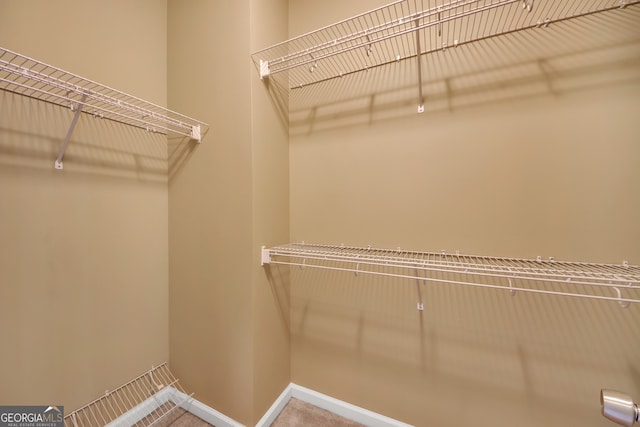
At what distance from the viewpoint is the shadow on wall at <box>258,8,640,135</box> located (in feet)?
2.76

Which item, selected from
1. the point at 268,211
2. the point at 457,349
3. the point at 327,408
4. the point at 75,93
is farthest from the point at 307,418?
the point at 75,93

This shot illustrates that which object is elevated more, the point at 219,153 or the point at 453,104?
the point at 453,104

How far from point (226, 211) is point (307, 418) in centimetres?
125

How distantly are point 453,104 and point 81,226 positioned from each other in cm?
181

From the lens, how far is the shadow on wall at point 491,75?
84cm

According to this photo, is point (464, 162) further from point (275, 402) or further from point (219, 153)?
point (275, 402)

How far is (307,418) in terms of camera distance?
1.29 m

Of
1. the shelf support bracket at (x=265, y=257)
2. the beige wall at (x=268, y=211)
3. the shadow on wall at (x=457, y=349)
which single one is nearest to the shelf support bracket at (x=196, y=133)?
the beige wall at (x=268, y=211)

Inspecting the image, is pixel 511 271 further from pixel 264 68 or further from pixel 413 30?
pixel 264 68

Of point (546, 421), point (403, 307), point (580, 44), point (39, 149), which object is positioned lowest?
point (546, 421)

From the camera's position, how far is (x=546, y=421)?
0.93m

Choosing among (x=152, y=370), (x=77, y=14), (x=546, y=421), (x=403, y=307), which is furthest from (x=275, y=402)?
(x=77, y=14)

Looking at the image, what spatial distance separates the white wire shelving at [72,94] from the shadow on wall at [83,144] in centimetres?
3

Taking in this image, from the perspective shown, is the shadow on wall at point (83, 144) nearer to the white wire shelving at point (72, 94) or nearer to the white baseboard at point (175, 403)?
the white wire shelving at point (72, 94)
